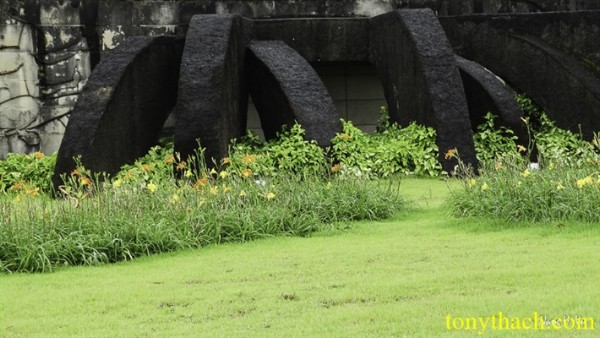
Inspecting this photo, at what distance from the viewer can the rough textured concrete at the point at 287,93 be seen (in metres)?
14.6

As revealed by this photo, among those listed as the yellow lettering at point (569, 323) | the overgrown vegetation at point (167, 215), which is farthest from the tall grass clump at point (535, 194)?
the yellow lettering at point (569, 323)

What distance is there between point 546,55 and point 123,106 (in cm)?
614

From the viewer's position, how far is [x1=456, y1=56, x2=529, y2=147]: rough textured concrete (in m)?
15.9

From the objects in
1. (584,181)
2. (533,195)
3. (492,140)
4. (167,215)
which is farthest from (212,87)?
(584,181)

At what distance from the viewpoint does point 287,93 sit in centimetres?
1477

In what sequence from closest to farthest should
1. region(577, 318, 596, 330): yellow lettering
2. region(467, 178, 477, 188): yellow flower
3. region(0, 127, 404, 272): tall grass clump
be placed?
region(577, 318, 596, 330): yellow lettering, region(0, 127, 404, 272): tall grass clump, region(467, 178, 477, 188): yellow flower

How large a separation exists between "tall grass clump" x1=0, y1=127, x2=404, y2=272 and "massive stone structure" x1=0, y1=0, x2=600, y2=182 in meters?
3.63

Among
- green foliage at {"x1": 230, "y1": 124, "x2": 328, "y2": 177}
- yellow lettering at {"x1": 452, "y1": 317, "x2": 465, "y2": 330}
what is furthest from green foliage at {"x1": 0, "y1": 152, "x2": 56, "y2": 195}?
yellow lettering at {"x1": 452, "y1": 317, "x2": 465, "y2": 330}

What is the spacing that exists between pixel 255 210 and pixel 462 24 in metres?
8.19

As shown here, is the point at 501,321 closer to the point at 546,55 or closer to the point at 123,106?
the point at 123,106

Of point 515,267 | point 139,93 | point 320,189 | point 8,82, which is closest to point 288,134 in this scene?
point 139,93

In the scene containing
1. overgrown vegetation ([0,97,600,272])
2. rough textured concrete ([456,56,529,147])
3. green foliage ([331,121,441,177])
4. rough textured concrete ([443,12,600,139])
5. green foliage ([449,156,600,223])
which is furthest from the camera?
rough textured concrete ([443,12,600,139])

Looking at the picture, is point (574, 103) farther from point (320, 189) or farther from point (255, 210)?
point (255, 210)

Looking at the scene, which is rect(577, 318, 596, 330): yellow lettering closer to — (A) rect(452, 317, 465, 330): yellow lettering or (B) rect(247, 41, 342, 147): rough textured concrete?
(A) rect(452, 317, 465, 330): yellow lettering
